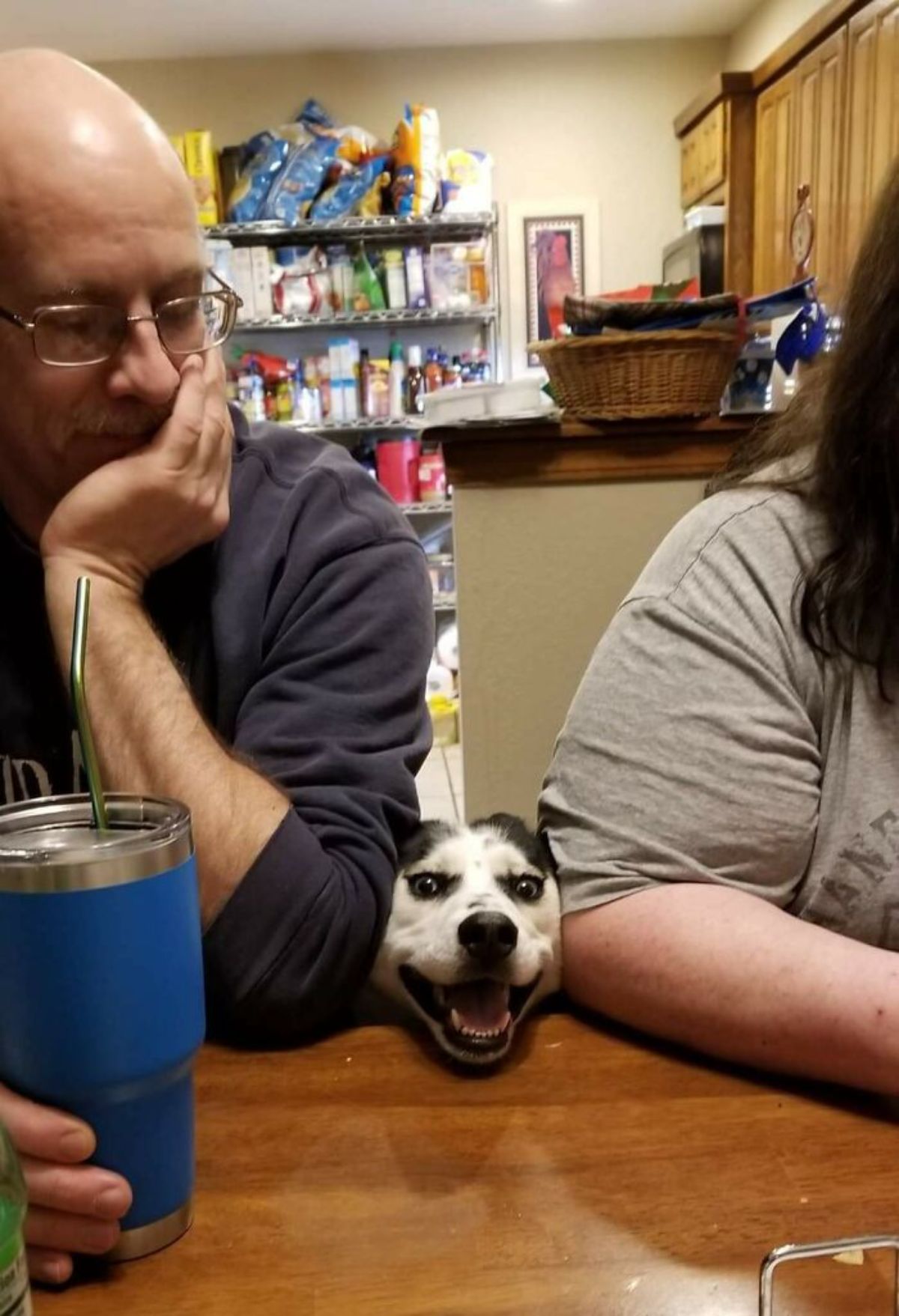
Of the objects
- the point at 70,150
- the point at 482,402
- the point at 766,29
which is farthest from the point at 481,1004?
the point at 766,29

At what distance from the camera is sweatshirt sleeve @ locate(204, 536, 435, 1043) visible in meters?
0.71

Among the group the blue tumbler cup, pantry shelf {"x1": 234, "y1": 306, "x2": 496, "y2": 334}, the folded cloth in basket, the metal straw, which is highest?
pantry shelf {"x1": 234, "y1": 306, "x2": 496, "y2": 334}

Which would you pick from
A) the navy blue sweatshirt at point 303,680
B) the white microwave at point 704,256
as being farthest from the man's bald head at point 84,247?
the white microwave at point 704,256

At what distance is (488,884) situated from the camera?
2.87 ft

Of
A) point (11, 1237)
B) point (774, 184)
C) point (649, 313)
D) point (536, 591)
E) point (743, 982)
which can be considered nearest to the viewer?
point (11, 1237)

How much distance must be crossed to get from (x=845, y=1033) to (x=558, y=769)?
10.5 inches

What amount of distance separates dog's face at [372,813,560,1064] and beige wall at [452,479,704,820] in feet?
3.49

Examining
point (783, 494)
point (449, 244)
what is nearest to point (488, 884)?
point (783, 494)

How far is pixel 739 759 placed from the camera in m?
0.76

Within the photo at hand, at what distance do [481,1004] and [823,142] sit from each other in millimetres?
3403

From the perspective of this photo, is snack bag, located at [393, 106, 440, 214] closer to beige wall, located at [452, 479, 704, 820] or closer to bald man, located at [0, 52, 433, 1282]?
beige wall, located at [452, 479, 704, 820]

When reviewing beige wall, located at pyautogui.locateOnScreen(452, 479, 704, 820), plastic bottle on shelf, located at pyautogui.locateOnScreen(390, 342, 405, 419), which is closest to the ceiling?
plastic bottle on shelf, located at pyautogui.locateOnScreen(390, 342, 405, 419)

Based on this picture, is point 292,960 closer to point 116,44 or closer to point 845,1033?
point 845,1033

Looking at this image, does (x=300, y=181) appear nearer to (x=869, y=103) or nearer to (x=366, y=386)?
(x=366, y=386)
